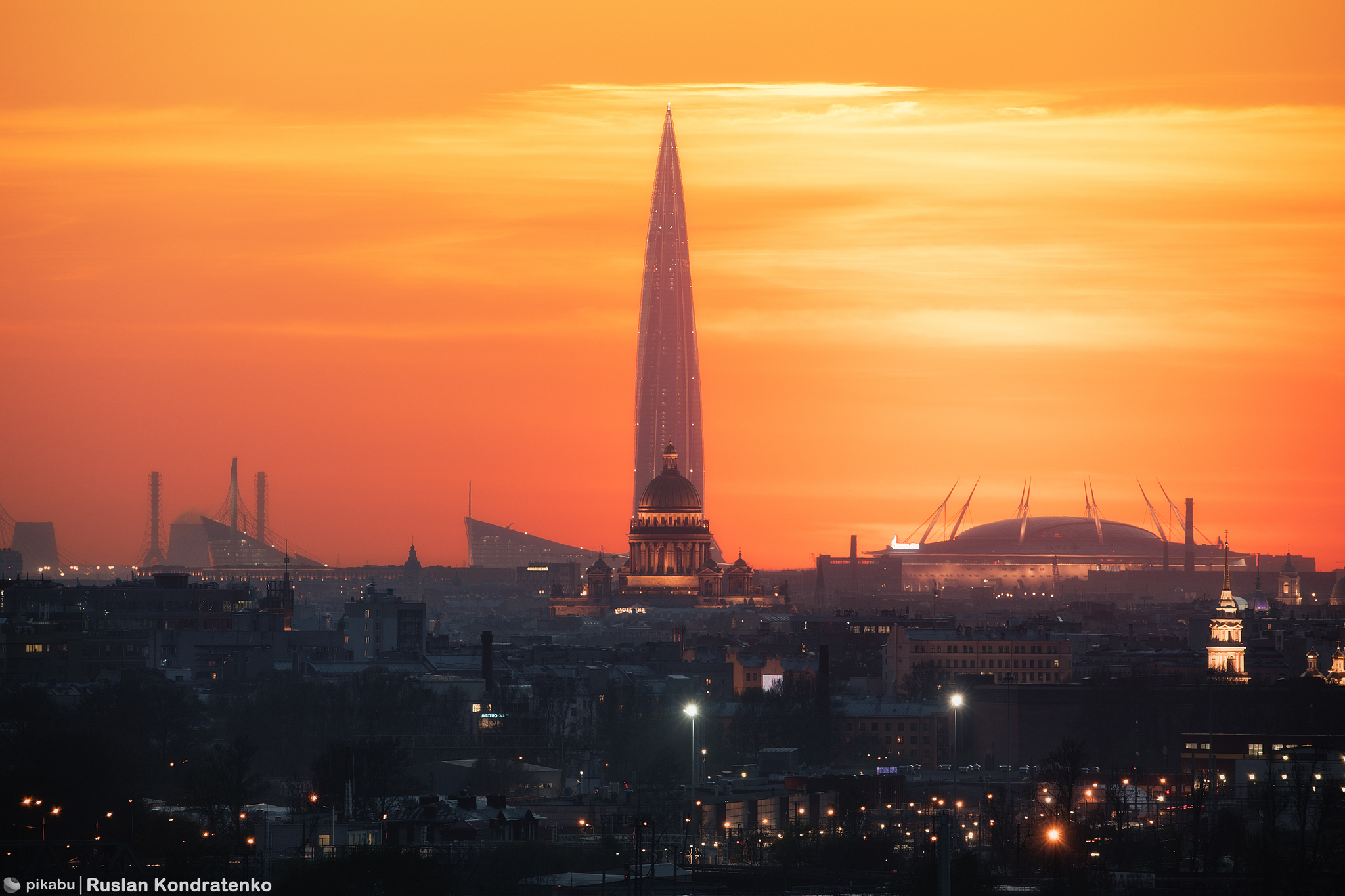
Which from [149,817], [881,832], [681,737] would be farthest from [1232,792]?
[149,817]

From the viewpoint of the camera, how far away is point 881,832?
6950cm

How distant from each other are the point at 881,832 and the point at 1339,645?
62.5 m

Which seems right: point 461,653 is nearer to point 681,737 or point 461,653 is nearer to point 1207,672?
point 1207,672

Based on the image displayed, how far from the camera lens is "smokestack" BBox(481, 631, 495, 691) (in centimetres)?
11750

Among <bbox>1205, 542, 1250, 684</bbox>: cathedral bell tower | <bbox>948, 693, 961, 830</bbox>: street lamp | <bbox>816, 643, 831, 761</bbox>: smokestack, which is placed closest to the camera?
<bbox>948, 693, 961, 830</bbox>: street lamp

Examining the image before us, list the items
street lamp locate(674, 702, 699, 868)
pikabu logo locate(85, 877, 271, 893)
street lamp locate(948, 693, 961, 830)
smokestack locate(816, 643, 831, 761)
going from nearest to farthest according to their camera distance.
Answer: pikabu logo locate(85, 877, 271, 893) < street lamp locate(674, 702, 699, 868) < street lamp locate(948, 693, 961, 830) < smokestack locate(816, 643, 831, 761)

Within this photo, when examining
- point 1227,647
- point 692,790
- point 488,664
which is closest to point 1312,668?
point 1227,647

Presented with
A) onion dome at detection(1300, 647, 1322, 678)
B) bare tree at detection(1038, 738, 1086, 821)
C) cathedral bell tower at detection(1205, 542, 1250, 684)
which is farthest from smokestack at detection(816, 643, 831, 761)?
onion dome at detection(1300, 647, 1322, 678)

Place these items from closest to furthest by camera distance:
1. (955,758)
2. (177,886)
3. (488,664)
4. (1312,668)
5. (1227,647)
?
(177,886)
(955,758)
(488,664)
(1312,668)
(1227,647)

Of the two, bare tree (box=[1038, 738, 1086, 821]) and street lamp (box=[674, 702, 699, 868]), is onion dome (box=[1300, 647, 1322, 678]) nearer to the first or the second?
bare tree (box=[1038, 738, 1086, 821])

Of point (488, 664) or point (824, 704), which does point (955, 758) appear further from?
point (488, 664)

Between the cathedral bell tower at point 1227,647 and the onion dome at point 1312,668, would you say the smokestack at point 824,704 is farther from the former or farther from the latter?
the onion dome at point 1312,668

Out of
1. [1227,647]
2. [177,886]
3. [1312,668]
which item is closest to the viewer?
[177,886]

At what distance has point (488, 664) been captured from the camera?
4788 inches
